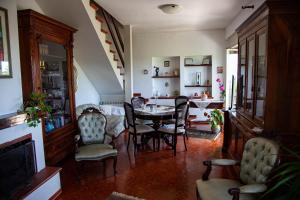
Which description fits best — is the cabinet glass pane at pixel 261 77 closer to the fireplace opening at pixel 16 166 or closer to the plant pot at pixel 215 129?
the fireplace opening at pixel 16 166

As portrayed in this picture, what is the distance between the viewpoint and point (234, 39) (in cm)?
523

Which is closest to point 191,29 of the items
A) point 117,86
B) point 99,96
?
point 117,86

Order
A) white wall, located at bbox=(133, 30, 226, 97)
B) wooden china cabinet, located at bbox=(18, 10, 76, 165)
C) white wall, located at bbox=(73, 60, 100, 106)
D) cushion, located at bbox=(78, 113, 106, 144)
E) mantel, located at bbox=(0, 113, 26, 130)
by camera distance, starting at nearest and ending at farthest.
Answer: mantel, located at bbox=(0, 113, 26, 130), wooden china cabinet, located at bbox=(18, 10, 76, 165), cushion, located at bbox=(78, 113, 106, 144), white wall, located at bbox=(73, 60, 100, 106), white wall, located at bbox=(133, 30, 226, 97)

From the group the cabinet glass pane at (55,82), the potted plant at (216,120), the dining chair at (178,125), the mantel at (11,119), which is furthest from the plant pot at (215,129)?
the mantel at (11,119)

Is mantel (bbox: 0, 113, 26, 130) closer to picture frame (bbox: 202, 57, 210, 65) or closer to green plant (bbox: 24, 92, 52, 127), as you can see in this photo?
green plant (bbox: 24, 92, 52, 127)

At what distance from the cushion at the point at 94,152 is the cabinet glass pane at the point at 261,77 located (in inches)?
75.8

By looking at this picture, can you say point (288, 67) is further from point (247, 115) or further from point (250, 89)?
point (247, 115)

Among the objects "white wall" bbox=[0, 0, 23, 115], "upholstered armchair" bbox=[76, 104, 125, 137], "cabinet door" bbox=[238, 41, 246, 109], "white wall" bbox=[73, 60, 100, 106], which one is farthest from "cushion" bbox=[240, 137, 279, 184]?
"white wall" bbox=[73, 60, 100, 106]

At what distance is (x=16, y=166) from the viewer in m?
2.30

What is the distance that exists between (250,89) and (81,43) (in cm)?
315

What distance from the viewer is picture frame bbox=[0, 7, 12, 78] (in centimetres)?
223

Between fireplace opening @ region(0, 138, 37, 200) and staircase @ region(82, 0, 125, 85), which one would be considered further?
staircase @ region(82, 0, 125, 85)

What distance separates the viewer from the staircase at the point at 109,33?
389 cm

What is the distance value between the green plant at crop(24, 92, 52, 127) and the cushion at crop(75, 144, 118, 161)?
739mm
